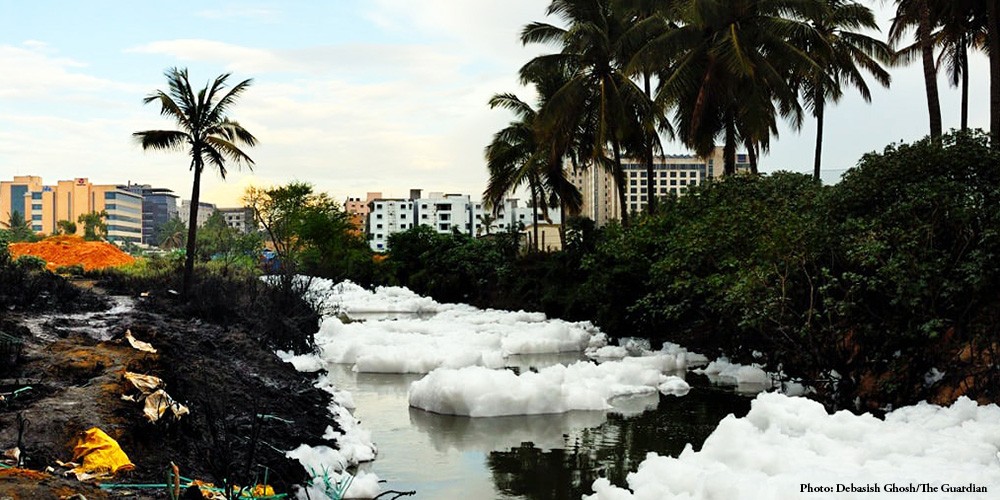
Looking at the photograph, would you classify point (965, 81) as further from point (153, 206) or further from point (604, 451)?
point (153, 206)

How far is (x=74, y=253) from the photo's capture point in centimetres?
3909

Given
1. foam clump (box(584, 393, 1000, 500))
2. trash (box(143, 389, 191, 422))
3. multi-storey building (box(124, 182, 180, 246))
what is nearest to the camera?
foam clump (box(584, 393, 1000, 500))

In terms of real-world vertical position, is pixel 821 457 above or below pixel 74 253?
below

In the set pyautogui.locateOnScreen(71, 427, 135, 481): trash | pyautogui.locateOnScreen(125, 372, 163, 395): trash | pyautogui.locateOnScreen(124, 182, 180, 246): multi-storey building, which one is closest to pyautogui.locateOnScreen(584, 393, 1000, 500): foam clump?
pyautogui.locateOnScreen(71, 427, 135, 481): trash

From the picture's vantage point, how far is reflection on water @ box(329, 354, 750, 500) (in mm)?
10062

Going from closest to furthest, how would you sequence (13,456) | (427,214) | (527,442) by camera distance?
(13,456), (527,442), (427,214)

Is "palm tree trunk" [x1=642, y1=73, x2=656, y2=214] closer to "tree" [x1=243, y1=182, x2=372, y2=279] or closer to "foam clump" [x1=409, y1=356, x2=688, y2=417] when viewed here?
"foam clump" [x1=409, y1=356, x2=688, y2=417]

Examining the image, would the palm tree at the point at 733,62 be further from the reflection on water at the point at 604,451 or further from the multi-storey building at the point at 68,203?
the multi-storey building at the point at 68,203

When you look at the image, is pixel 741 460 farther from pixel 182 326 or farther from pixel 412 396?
pixel 182 326

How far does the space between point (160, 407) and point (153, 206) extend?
7413 inches

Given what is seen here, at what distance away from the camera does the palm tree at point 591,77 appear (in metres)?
27.1

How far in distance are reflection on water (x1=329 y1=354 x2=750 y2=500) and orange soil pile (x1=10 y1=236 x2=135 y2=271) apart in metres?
26.5

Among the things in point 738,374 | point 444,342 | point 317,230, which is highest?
point 317,230

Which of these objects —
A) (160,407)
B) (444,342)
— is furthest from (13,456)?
(444,342)
